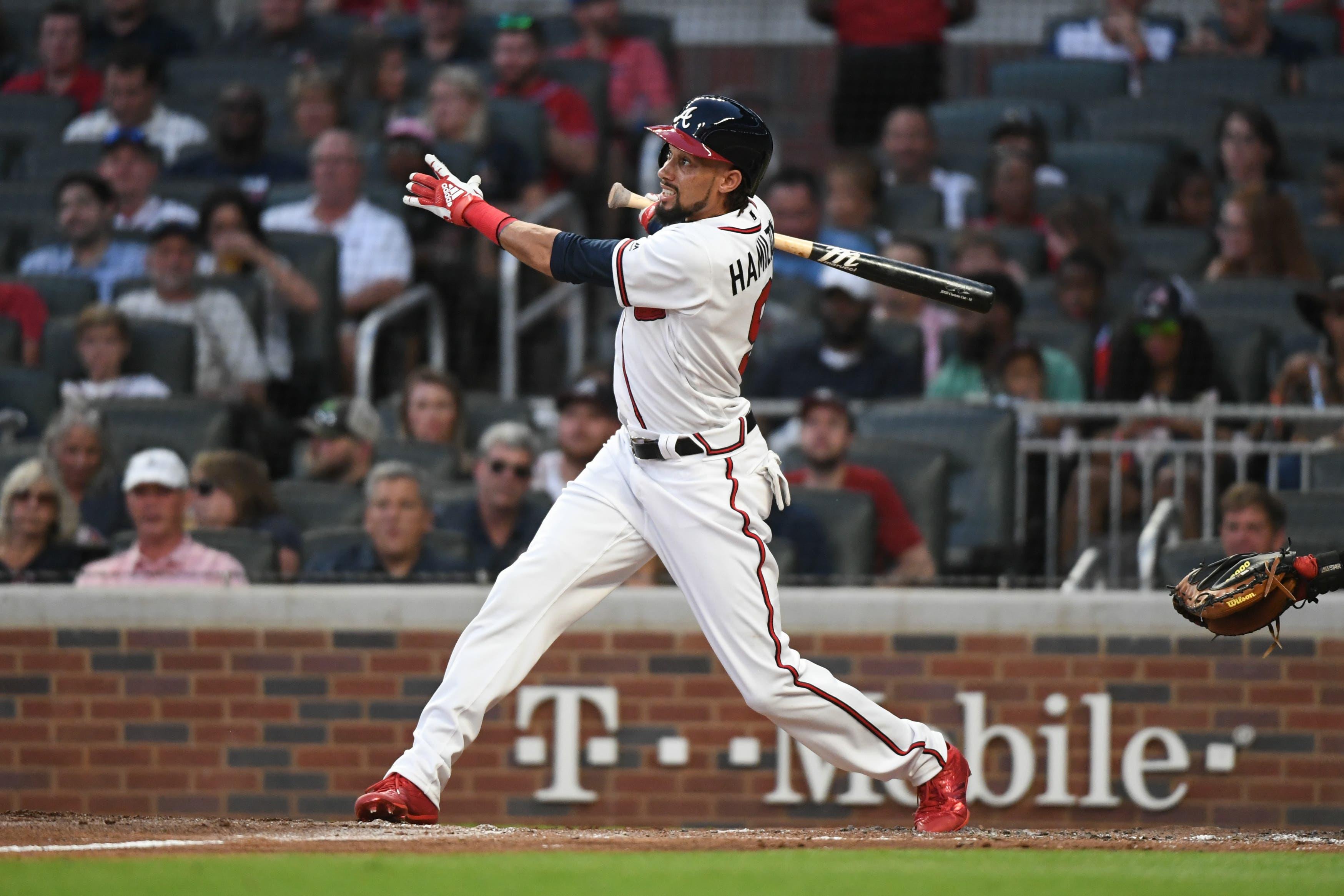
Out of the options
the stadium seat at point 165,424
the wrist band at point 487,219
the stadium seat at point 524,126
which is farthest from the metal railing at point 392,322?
the wrist band at point 487,219

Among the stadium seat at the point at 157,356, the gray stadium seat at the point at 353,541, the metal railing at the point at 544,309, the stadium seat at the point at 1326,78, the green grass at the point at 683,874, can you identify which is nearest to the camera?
the green grass at the point at 683,874

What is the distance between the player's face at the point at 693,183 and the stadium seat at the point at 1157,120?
560 centimetres

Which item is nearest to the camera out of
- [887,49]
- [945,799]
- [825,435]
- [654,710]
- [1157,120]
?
[945,799]

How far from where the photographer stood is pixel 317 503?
7090mm

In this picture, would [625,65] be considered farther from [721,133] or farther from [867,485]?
[721,133]

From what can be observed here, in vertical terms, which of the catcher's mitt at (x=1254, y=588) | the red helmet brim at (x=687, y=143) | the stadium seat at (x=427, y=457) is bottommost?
the catcher's mitt at (x=1254, y=588)

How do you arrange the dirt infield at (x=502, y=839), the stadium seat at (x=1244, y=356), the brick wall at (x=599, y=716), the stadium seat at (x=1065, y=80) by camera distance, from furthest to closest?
1. the stadium seat at (x=1065, y=80)
2. the stadium seat at (x=1244, y=356)
3. the brick wall at (x=599, y=716)
4. the dirt infield at (x=502, y=839)

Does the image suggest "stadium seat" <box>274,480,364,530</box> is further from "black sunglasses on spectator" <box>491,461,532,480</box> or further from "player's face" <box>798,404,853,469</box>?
"player's face" <box>798,404,853,469</box>

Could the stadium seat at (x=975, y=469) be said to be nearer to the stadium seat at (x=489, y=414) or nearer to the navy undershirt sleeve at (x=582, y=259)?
the stadium seat at (x=489, y=414)

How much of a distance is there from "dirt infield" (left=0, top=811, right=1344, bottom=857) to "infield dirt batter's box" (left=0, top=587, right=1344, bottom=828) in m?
1.12

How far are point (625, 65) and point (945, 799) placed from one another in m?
6.38

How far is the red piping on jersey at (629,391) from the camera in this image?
4637mm

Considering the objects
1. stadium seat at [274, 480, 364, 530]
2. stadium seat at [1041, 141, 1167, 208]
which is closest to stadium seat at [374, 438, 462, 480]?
stadium seat at [274, 480, 364, 530]

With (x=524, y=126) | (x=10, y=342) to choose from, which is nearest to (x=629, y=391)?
(x=10, y=342)
